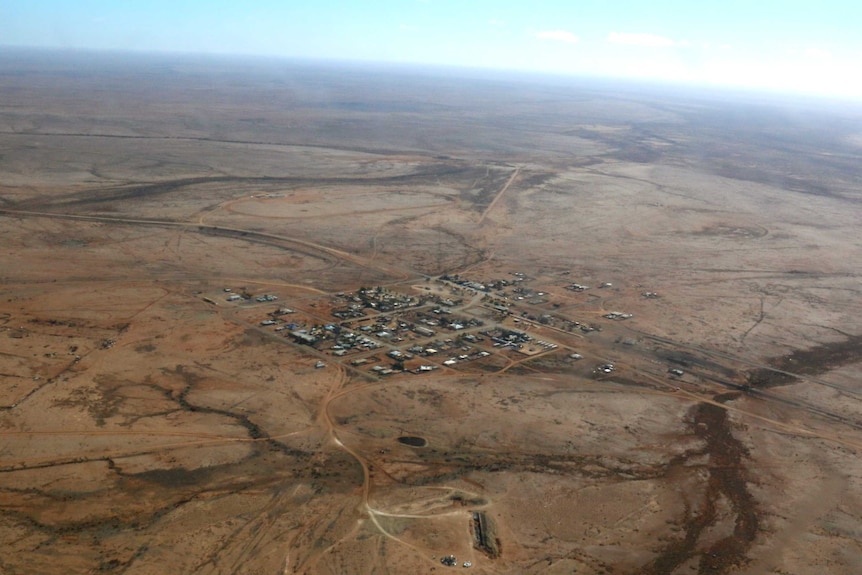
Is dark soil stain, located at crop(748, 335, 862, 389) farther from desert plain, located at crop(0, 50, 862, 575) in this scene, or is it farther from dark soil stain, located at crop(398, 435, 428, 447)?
dark soil stain, located at crop(398, 435, 428, 447)

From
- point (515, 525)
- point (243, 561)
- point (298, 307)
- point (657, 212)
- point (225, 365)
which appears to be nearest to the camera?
point (243, 561)

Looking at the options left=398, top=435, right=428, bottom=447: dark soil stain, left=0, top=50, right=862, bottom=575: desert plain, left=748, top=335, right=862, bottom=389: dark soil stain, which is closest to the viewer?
left=0, top=50, right=862, bottom=575: desert plain

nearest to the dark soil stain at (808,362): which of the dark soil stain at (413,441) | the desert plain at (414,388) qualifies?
the desert plain at (414,388)

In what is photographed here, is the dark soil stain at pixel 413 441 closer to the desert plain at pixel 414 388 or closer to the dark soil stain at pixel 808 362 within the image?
the desert plain at pixel 414 388

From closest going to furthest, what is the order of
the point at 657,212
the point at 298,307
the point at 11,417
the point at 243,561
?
the point at 243,561
the point at 11,417
the point at 298,307
the point at 657,212

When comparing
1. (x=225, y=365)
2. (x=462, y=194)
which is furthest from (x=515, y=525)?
(x=462, y=194)

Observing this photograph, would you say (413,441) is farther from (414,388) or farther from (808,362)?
(808,362)

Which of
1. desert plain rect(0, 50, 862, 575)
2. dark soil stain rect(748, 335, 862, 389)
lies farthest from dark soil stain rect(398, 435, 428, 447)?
dark soil stain rect(748, 335, 862, 389)

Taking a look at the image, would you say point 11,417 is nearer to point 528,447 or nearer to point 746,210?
point 528,447
